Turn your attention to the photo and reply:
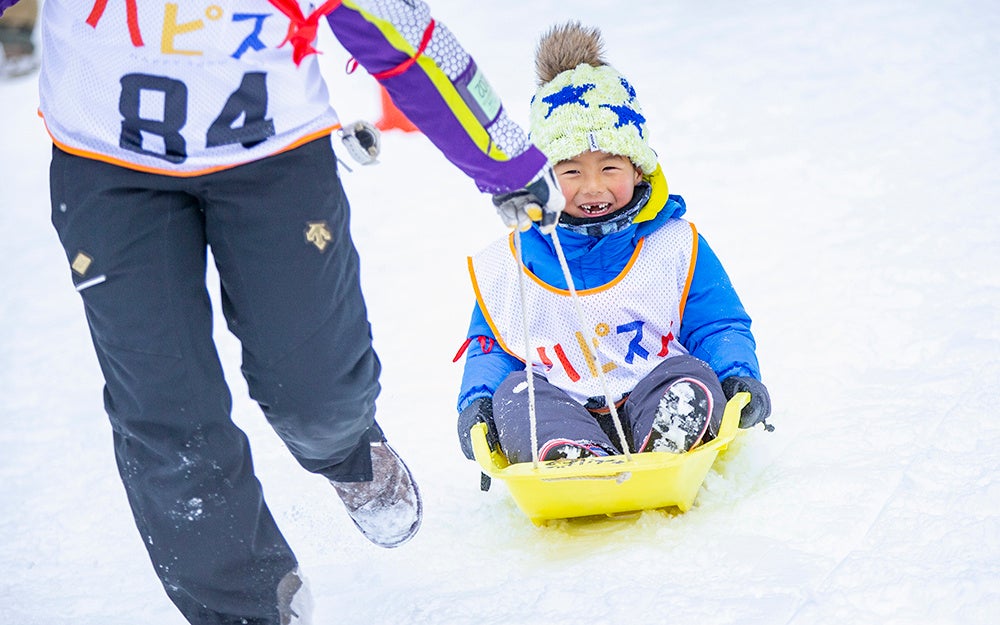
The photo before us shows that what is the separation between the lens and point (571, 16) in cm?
663

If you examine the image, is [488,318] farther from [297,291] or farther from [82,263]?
[82,263]

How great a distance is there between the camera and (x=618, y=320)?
240 centimetres

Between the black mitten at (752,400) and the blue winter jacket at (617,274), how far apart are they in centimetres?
11

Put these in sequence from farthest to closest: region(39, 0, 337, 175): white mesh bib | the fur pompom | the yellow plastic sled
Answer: the fur pompom < the yellow plastic sled < region(39, 0, 337, 175): white mesh bib

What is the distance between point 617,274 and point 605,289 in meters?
0.05

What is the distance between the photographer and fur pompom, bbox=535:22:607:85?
8.27 ft

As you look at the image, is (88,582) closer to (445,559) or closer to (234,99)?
(445,559)

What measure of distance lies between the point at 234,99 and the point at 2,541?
161 centimetres

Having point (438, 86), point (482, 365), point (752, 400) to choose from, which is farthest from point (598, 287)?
point (438, 86)

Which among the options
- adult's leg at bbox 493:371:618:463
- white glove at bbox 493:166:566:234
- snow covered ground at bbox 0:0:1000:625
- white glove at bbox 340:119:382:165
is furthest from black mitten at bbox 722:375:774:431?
white glove at bbox 340:119:382:165

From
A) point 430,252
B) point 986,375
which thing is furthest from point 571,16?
point 986,375

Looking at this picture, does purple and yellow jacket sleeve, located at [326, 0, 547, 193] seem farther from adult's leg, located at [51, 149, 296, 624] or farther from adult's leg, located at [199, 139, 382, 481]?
adult's leg, located at [51, 149, 296, 624]

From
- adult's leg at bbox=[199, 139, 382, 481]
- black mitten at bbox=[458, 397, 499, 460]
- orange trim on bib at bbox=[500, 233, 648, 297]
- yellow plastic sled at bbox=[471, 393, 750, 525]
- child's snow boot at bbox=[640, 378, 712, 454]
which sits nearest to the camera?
adult's leg at bbox=[199, 139, 382, 481]

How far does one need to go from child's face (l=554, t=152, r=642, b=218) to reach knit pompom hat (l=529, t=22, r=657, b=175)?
3 centimetres
